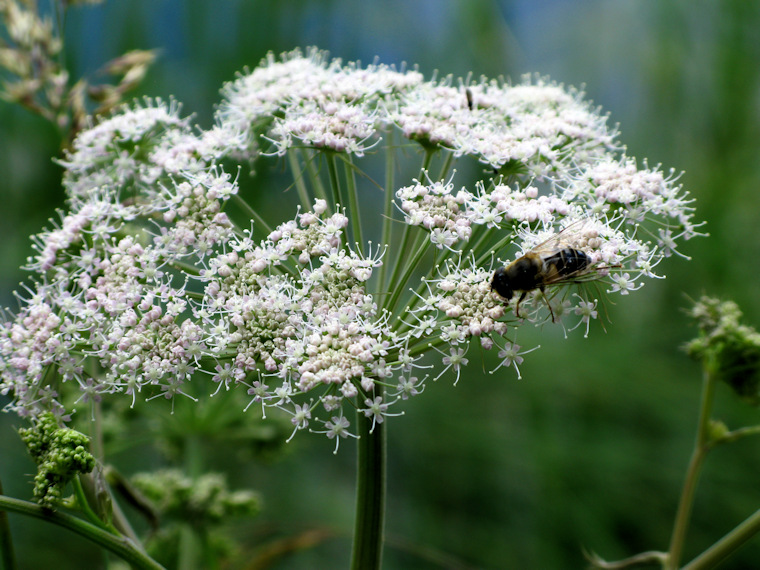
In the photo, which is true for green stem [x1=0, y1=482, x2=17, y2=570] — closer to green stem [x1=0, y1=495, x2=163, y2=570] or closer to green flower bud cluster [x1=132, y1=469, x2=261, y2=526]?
green stem [x1=0, y1=495, x2=163, y2=570]

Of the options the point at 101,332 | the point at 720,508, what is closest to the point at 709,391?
the point at 101,332

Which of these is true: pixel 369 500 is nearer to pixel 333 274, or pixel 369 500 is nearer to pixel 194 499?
pixel 333 274

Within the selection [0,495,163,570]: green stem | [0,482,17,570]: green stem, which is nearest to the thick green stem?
[0,482,17,570]: green stem

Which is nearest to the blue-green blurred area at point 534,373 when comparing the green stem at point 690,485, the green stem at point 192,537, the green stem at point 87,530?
the green stem at point 192,537

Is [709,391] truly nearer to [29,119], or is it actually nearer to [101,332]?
[101,332]

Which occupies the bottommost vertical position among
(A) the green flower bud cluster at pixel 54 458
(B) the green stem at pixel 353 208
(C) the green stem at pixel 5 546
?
(C) the green stem at pixel 5 546

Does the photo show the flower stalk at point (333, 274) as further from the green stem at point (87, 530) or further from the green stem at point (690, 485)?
the green stem at point (690, 485)
